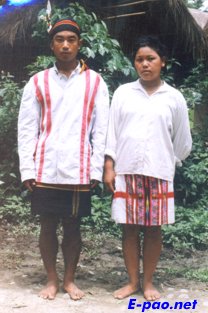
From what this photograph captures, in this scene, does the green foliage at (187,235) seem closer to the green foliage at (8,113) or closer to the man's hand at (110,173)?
the man's hand at (110,173)

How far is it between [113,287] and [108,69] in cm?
240

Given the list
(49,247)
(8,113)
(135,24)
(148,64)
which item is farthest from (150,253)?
(135,24)

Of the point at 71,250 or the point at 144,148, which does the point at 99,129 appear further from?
the point at 71,250

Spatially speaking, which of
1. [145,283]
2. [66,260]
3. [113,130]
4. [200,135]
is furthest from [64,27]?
[200,135]

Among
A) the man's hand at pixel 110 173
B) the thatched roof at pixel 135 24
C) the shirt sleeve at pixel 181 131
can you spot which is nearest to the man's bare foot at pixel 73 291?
the man's hand at pixel 110 173

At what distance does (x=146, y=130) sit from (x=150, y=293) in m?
1.11

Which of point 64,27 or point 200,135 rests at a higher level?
point 64,27

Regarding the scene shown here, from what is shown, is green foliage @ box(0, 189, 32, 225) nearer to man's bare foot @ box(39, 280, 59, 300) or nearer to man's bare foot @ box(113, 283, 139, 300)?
man's bare foot @ box(39, 280, 59, 300)

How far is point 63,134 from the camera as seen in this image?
310 centimetres

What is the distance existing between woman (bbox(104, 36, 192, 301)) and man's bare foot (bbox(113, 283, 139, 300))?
13 cm

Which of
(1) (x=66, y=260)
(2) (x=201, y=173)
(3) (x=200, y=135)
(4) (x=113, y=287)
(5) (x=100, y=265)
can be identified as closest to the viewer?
(1) (x=66, y=260)

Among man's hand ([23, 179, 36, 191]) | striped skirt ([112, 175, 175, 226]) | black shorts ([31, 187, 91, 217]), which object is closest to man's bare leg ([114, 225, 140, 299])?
striped skirt ([112, 175, 175, 226])

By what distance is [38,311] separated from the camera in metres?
3.05

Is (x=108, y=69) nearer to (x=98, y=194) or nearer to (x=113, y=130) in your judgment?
(x=98, y=194)
